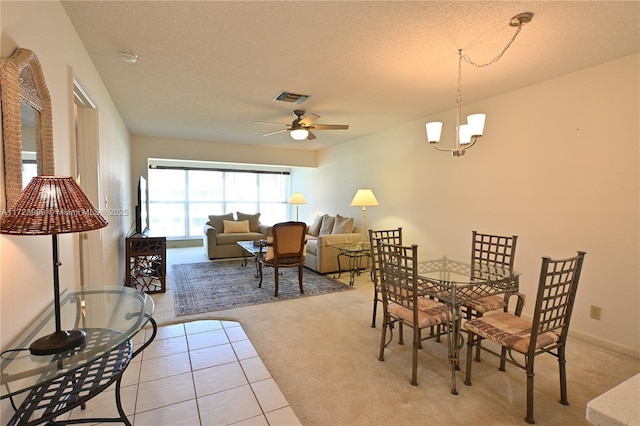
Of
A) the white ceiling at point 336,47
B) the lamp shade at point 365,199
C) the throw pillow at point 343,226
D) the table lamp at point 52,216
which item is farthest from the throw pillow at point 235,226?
the table lamp at point 52,216

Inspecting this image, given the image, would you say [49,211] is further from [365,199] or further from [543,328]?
[365,199]

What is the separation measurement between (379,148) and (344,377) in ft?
13.1

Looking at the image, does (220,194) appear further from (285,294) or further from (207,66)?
(207,66)

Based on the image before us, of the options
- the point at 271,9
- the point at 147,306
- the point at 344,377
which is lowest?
the point at 344,377

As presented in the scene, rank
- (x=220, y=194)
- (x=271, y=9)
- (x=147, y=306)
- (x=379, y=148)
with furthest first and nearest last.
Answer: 1. (x=220, y=194)
2. (x=379, y=148)
3. (x=271, y=9)
4. (x=147, y=306)

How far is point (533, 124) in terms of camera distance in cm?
320

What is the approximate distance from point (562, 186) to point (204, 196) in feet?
25.0

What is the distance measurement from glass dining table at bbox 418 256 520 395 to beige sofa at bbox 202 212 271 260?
12.7 feet

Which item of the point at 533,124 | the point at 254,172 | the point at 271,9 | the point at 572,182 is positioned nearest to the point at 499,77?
the point at 533,124

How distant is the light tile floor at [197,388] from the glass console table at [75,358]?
0.53 meters

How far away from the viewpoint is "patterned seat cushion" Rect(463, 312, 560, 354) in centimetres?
190

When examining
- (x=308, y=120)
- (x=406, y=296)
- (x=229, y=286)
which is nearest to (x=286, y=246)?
(x=229, y=286)

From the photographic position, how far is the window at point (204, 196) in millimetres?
7867

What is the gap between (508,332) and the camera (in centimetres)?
202
